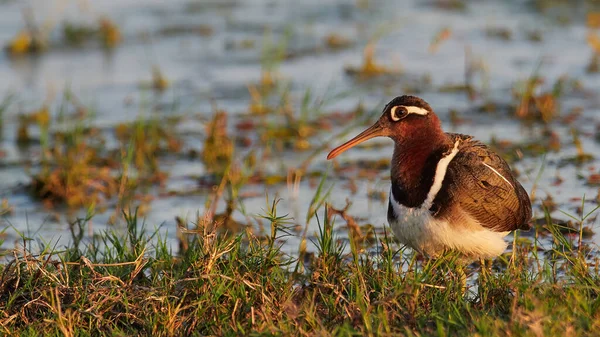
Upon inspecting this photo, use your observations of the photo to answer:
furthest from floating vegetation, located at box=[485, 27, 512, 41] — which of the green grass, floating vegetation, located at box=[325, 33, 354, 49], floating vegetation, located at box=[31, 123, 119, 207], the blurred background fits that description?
the green grass

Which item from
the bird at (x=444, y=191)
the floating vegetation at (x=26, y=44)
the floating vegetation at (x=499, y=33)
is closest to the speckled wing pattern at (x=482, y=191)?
A: the bird at (x=444, y=191)

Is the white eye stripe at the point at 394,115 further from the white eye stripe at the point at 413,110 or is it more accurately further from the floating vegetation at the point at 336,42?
the floating vegetation at the point at 336,42

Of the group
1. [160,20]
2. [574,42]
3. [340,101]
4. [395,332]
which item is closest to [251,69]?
[340,101]

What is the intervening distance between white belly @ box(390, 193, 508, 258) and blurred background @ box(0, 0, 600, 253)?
0.59m

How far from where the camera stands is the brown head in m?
5.94

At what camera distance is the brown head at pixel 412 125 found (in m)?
5.94

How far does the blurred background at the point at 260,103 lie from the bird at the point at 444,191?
1.44 feet

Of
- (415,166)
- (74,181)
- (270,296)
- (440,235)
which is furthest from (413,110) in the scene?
(74,181)

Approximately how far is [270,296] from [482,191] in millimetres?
1332

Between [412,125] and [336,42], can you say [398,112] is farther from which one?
[336,42]

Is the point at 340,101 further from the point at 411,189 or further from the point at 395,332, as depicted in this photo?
the point at 395,332

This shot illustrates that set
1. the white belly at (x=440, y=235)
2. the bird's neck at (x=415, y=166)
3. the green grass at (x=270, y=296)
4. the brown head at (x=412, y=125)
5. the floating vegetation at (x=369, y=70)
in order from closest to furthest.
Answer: the green grass at (x=270, y=296) → the white belly at (x=440, y=235) → the bird's neck at (x=415, y=166) → the brown head at (x=412, y=125) → the floating vegetation at (x=369, y=70)

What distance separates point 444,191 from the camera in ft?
18.6

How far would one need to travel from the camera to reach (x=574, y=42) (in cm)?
1212
